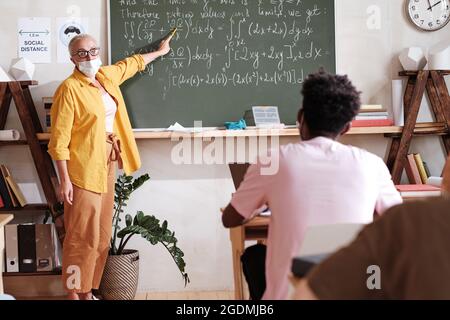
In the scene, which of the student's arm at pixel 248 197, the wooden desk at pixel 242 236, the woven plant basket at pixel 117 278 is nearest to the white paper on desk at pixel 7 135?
the woven plant basket at pixel 117 278

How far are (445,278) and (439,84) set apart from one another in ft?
12.3

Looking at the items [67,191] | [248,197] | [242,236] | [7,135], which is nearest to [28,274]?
[67,191]

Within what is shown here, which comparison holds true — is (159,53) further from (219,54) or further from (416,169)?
(416,169)

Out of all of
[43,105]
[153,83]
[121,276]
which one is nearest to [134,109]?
[153,83]

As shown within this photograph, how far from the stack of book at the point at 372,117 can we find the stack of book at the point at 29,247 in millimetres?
2109

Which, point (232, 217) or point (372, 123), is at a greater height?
point (372, 123)

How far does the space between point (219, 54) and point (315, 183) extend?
2631 millimetres

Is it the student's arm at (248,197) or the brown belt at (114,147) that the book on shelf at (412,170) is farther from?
the student's arm at (248,197)

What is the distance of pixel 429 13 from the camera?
4.86 m

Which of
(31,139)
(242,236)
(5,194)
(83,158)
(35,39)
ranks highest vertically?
(35,39)

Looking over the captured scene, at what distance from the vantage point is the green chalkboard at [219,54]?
4.70 m

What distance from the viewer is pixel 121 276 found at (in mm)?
4441
